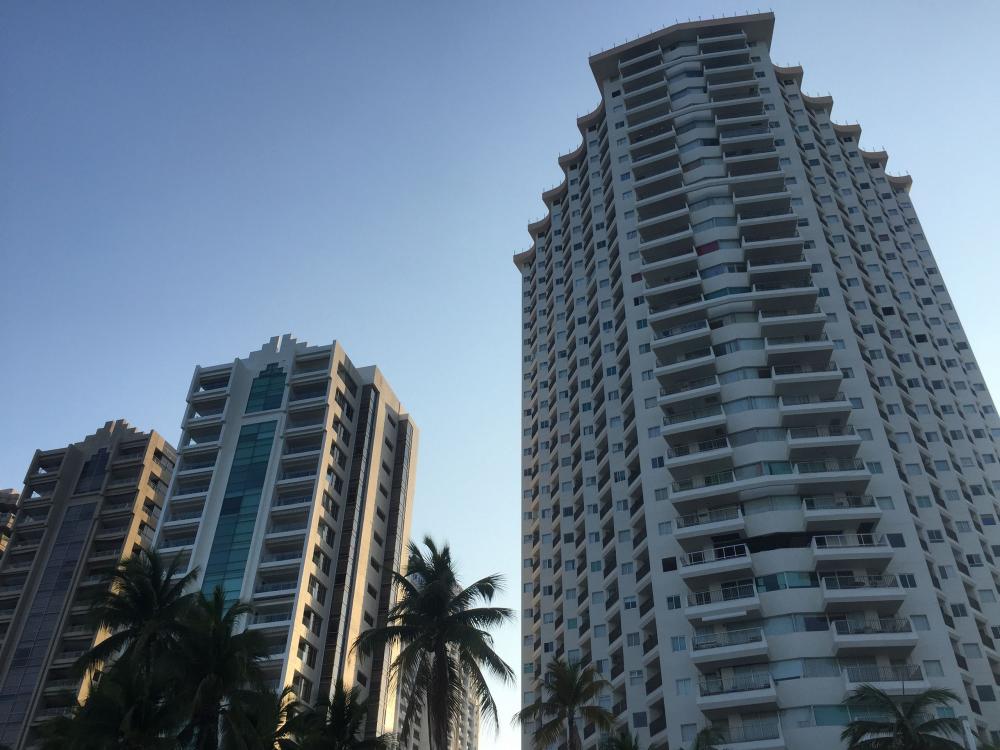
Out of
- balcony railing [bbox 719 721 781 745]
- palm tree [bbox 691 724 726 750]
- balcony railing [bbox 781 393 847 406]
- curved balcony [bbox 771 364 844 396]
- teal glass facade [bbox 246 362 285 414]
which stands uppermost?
teal glass facade [bbox 246 362 285 414]

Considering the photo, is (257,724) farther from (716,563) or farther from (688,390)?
(688,390)

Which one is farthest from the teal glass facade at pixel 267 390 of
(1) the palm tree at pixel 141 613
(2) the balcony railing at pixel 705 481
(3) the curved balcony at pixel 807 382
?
(3) the curved balcony at pixel 807 382

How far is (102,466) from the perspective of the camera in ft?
351

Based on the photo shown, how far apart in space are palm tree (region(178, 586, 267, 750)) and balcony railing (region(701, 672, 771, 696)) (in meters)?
28.9

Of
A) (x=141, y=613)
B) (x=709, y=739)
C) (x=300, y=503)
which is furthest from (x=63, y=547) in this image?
(x=709, y=739)

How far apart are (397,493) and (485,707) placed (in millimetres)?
56383

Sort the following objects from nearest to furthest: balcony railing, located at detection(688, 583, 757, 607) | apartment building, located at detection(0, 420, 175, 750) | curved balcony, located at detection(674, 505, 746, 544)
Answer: balcony railing, located at detection(688, 583, 757, 607), curved balcony, located at detection(674, 505, 746, 544), apartment building, located at detection(0, 420, 175, 750)

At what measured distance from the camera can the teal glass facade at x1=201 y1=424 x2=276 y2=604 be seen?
3184 inches

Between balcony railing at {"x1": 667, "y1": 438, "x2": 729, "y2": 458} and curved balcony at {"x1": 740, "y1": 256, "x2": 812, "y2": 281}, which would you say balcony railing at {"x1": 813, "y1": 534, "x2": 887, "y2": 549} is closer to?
balcony railing at {"x1": 667, "y1": 438, "x2": 729, "y2": 458}

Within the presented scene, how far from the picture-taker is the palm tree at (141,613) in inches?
1748

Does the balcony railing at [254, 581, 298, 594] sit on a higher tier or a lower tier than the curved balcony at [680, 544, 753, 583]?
higher

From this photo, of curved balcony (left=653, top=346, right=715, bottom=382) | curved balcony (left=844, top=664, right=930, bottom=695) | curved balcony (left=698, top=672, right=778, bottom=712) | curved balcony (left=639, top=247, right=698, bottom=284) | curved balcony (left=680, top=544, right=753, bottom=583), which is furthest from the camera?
curved balcony (left=639, top=247, right=698, bottom=284)

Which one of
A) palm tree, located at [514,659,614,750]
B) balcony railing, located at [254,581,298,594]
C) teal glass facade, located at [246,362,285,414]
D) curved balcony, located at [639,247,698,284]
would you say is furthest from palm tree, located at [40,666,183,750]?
teal glass facade, located at [246,362,285,414]

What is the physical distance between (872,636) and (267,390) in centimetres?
6356
